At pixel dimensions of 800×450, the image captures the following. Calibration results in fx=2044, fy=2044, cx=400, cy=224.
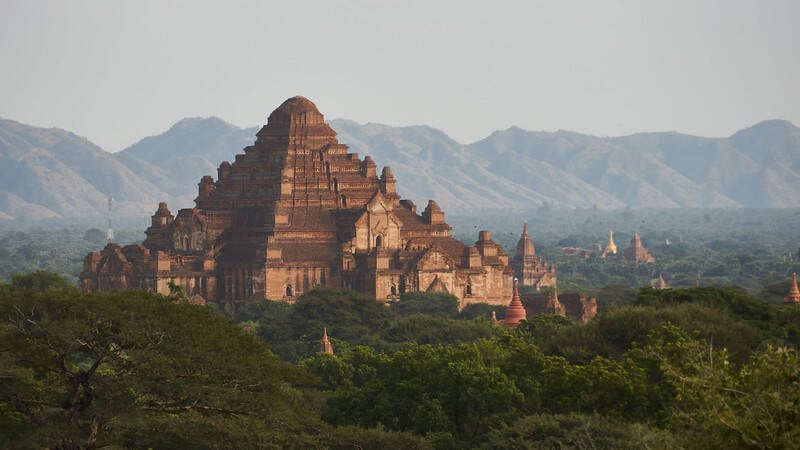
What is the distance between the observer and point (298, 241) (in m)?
111

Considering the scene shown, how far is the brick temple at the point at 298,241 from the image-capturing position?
358 ft

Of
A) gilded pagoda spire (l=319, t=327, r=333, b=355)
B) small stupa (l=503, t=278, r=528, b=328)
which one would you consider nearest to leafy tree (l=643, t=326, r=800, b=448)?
gilded pagoda spire (l=319, t=327, r=333, b=355)

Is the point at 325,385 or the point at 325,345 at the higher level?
the point at 325,345

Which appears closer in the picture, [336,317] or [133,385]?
[133,385]

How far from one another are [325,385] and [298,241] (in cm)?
5181

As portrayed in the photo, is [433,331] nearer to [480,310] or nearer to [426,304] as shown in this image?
[426,304]

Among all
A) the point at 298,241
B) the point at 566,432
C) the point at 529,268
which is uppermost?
the point at 298,241

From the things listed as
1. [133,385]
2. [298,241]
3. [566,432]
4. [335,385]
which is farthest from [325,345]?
[133,385]

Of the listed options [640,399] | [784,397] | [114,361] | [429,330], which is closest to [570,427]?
[640,399]

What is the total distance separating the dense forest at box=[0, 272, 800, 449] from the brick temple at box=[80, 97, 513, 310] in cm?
4955

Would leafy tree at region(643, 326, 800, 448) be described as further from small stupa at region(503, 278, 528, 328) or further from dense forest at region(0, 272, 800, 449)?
small stupa at region(503, 278, 528, 328)

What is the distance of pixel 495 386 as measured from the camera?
52.5 metres

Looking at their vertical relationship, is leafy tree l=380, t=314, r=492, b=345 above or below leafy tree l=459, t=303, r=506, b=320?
below

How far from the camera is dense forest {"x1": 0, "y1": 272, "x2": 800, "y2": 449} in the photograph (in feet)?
142
